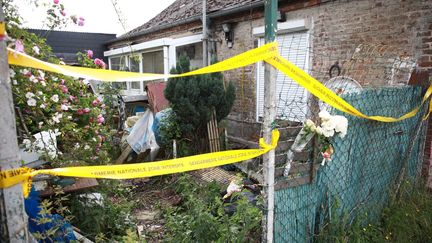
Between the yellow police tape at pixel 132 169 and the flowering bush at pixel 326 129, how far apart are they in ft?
1.38

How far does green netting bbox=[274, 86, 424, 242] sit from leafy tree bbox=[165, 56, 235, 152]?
3.24 metres

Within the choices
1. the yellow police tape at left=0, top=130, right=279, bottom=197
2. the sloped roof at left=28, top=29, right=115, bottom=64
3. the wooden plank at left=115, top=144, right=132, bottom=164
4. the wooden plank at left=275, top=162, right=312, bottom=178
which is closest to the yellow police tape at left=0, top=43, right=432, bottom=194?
the yellow police tape at left=0, top=130, right=279, bottom=197

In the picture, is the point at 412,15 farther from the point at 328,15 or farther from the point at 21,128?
the point at 21,128

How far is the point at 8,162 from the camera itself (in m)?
1.25

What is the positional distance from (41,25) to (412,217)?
4.61m

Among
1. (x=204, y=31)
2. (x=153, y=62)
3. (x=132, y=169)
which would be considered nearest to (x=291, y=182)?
(x=132, y=169)

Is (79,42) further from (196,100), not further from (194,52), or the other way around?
(196,100)

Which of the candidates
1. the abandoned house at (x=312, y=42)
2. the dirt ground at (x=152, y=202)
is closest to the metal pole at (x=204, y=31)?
the abandoned house at (x=312, y=42)

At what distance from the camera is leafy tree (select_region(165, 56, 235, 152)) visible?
577 cm

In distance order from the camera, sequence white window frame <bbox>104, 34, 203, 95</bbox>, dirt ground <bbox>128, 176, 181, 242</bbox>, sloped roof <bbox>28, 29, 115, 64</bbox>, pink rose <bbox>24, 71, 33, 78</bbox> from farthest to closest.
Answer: sloped roof <bbox>28, 29, 115, 64</bbox> → white window frame <bbox>104, 34, 203, 95</bbox> → dirt ground <bbox>128, 176, 181, 242</bbox> → pink rose <bbox>24, 71, 33, 78</bbox>

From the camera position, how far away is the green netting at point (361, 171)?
243 cm

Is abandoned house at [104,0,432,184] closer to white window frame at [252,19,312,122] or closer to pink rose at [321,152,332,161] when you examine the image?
white window frame at [252,19,312,122]

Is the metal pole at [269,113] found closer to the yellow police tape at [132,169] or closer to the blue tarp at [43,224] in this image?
the yellow police tape at [132,169]

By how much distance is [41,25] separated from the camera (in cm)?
354
